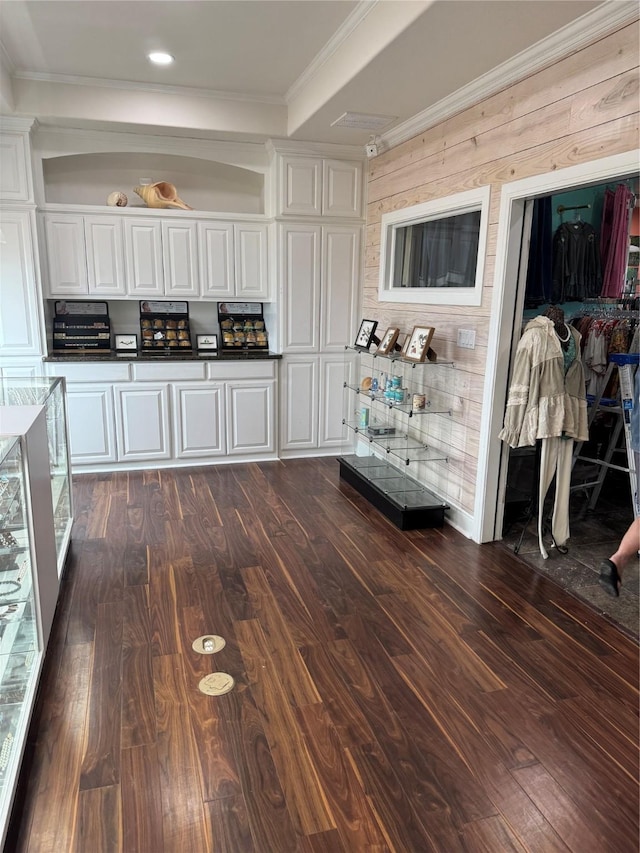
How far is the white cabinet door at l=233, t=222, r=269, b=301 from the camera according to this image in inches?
202

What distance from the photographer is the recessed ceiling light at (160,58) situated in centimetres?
378

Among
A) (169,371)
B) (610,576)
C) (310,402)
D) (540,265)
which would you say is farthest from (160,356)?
(610,576)

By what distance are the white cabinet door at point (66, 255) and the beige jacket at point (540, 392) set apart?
3.57m

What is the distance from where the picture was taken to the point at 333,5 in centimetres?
312

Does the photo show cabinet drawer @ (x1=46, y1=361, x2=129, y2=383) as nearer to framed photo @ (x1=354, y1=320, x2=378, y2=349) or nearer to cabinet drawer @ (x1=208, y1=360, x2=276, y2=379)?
cabinet drawer @ (x1=208, y1=360, x2=276, y2=379)

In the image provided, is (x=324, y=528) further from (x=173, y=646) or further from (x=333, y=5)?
(x=333, y=5)

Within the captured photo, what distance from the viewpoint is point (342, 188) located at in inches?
200

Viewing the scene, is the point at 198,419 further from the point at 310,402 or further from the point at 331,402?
the point at 331,402

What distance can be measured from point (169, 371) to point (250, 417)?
0.82m

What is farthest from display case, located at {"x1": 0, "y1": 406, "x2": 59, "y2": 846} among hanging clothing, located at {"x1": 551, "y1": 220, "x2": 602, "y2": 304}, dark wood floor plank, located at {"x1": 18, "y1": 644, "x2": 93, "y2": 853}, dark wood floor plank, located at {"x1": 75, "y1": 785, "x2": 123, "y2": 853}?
hanging clothing, located at {"x1": 551, "y1": 220, "x2": 602, "y2": 304}

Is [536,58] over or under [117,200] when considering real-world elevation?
over

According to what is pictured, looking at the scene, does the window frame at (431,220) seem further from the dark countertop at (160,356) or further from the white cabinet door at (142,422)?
the white cabinet door at (142,422)

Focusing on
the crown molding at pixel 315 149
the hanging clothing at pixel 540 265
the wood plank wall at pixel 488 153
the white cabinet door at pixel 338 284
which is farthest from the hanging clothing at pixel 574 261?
the crown molding at pixel 315 149

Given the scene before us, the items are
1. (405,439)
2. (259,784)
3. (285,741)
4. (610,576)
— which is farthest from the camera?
(405,439)
